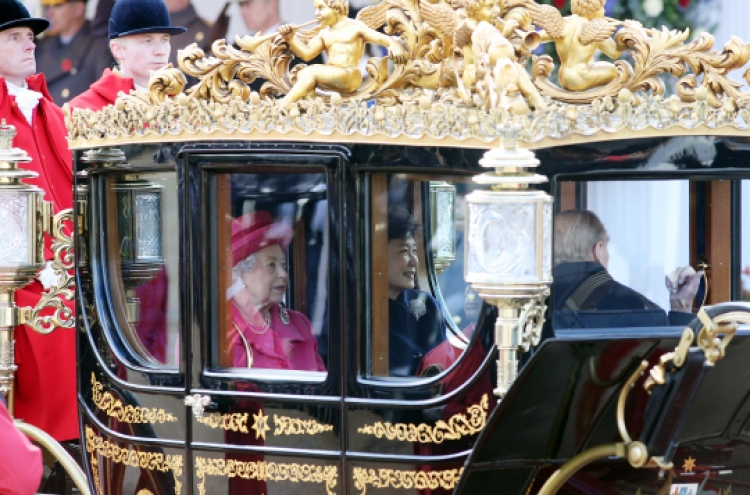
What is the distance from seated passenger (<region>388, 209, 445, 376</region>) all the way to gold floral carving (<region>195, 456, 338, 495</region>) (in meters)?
0.33

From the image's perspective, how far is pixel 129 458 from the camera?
12.7 feet

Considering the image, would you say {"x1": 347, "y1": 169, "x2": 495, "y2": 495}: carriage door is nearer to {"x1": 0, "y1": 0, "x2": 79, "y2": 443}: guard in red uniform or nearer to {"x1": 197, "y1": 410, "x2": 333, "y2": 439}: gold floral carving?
{"x1": 197, "y1": 410, "x2": 333, "y2": 439}: gold floral carving

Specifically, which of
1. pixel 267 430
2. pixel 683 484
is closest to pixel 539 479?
pixel 683 484

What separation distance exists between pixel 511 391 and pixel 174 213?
3.83ft

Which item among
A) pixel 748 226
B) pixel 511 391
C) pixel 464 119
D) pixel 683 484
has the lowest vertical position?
pixel 683 484

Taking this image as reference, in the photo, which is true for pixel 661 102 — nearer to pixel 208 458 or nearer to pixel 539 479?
pixel 539 479

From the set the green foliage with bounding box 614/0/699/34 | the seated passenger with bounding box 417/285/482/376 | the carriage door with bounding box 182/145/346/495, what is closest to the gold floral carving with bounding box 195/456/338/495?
the carriage door with bounding box 182/145/346/495

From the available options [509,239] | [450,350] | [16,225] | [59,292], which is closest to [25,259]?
[16,225]

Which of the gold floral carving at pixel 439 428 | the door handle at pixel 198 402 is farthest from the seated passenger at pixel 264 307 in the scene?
the gold floral carving at pixel 439 428

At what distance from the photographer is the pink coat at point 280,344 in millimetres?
3590

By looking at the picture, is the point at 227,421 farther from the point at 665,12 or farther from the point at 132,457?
the point at 665,12

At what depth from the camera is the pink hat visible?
3590mm

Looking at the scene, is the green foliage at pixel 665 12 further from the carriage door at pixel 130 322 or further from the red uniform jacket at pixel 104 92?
the carriage door at pixel 130 322

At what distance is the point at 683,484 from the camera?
3.38 metres
